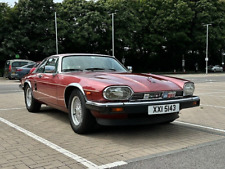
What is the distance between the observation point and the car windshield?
18.2ft

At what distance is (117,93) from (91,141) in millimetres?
873

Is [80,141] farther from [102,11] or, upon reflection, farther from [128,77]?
[102,11]

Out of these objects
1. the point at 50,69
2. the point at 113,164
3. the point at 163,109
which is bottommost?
the point at 113,164

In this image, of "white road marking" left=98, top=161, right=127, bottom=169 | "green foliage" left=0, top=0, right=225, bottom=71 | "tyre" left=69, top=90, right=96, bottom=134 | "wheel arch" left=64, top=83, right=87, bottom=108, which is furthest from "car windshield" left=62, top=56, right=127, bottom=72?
"green foliage" left=0, top=0, right=225, bottom=71

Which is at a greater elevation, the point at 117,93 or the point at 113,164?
the point at 117,93

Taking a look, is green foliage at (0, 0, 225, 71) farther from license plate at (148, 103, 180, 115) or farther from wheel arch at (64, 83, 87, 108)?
license plate at (148, 103, 180, 115)

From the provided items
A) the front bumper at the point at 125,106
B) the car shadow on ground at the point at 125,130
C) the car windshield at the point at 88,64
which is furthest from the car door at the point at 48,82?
the front bumper at the point at 125,106

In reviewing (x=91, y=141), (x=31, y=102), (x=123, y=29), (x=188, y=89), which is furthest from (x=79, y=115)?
(x=123, y=29)

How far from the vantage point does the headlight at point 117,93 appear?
4191 mm

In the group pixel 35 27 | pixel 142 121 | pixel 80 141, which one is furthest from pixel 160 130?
pixel 35 27

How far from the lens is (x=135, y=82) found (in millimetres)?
4492

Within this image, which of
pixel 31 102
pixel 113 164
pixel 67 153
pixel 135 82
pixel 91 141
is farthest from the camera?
pixel 31 102

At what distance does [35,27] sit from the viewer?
30859mm

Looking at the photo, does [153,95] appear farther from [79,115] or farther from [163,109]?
[79,115]
